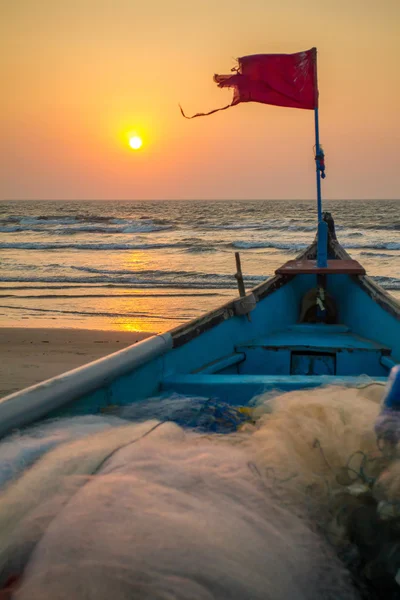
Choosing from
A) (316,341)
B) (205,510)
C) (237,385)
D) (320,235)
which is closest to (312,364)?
(316,341)

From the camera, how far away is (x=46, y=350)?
8.07 m

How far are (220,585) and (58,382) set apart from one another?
4.90 feet

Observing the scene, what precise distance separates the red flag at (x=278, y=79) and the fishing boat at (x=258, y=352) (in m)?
1.82

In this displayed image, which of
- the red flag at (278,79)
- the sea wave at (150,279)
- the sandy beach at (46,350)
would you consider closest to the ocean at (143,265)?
the sea wave at (150,279)

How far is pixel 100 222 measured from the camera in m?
38.7

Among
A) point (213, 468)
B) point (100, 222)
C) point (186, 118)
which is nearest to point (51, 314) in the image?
point (186, 118)

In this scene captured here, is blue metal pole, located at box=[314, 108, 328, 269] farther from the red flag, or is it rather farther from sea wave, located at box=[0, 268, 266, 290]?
sea wave, located at box=[0, 268, 266, 290]

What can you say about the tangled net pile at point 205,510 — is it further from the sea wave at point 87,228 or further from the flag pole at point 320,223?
the sea wave at point 87,228

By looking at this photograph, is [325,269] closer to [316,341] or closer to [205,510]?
[316,341]

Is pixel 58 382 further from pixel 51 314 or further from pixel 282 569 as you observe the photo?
pixel 51 314

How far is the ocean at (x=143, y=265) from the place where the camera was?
36.0ft

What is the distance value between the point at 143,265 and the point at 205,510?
17020 mm

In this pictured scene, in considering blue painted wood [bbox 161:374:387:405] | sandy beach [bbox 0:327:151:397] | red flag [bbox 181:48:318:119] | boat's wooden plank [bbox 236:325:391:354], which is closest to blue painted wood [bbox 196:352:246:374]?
boat's wooden plank [bbox 236:325:391:354]

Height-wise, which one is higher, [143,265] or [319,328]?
[319,328]
